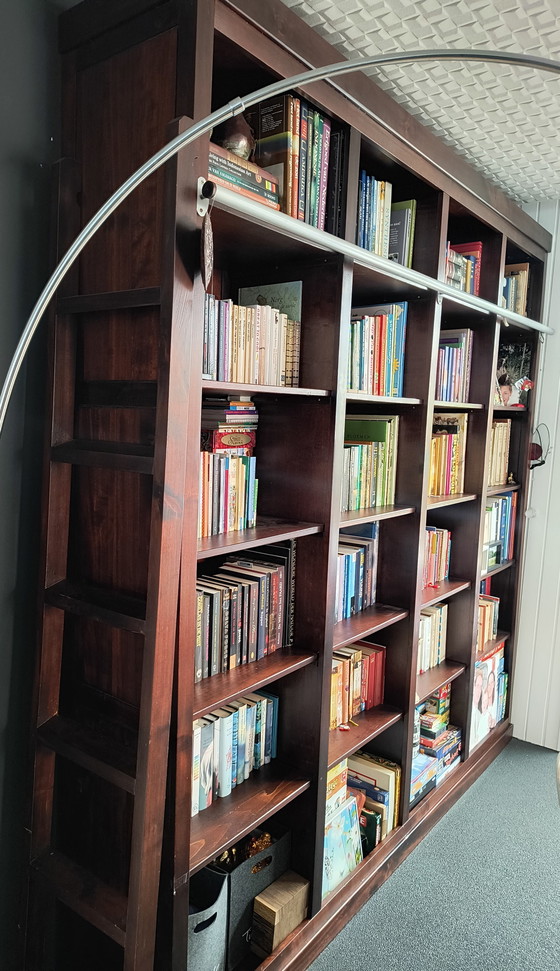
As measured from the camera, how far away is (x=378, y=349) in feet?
6.72

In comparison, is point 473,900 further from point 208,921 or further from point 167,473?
point 167,473

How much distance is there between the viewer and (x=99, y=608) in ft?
4.28

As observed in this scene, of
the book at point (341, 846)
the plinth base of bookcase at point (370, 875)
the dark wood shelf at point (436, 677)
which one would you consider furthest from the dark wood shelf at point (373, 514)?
the plinth base of bookcase at point (370, 875)

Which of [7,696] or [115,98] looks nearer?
[115,98]

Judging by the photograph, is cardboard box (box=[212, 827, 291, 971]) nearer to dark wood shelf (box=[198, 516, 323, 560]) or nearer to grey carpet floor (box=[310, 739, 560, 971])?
grey carpet floor (box=[310, 739, 560, 971])

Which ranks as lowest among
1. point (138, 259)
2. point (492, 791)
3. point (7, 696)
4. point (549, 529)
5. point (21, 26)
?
point (492, 791)

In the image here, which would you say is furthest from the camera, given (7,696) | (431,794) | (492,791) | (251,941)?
(492,791)

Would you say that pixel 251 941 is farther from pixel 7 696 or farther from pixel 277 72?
pixel 277 72

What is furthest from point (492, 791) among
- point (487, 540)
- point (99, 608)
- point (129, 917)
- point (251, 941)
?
point (99, 608)

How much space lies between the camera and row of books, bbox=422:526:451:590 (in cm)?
254

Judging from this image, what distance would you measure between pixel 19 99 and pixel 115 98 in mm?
217

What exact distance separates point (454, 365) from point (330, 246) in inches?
42.2

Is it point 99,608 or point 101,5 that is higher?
point 101,5

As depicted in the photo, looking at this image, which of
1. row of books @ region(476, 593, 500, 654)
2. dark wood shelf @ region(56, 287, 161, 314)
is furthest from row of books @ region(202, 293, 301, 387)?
row of books @ region(476, 593, 500, 654)
